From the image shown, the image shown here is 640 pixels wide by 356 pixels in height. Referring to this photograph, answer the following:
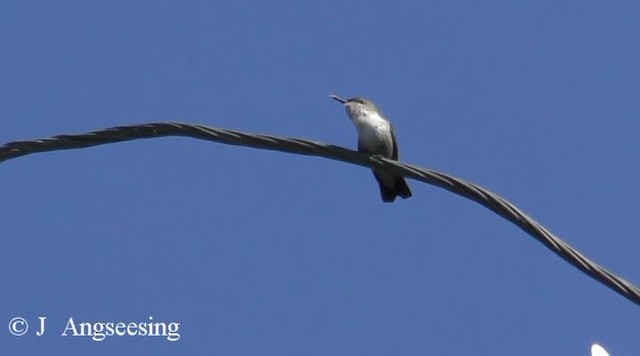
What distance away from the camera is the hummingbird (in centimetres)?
965

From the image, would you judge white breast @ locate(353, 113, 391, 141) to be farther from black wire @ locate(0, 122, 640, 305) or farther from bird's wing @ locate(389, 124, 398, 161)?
black wire @ locate(0, 122, 640, 305)

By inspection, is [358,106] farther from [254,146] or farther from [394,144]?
[254,146]

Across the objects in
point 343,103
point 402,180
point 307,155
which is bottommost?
point 307,155

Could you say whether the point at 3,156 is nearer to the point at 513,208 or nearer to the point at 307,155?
the point at 307,155

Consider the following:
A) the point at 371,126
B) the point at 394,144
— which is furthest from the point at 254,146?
the point at 394,144

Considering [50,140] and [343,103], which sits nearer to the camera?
[50,140]

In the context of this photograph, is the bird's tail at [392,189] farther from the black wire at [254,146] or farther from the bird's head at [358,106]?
the black wire at [254,146]

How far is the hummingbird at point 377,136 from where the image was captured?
9.65 metres

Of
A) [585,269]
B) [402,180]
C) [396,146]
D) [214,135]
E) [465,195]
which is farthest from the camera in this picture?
[396,146]

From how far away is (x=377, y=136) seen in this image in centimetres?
996

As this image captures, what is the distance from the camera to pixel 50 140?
17.3 ft

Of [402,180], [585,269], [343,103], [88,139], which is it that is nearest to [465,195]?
[585,269]

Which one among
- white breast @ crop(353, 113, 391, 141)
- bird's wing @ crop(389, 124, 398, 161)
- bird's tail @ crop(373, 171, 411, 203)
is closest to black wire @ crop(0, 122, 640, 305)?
bird's tail @ crop(373, 171, 411, 203)

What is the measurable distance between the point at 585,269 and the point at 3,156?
86.3 inches
